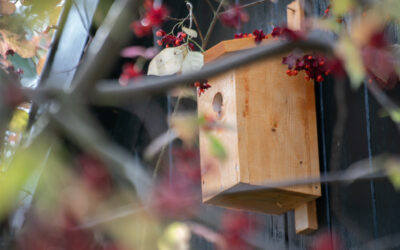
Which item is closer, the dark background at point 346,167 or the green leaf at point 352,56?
the green leaf at point 352,56

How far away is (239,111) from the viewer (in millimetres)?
2422

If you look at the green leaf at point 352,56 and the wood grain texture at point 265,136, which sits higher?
the green leaf at point 352,56

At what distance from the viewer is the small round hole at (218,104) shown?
101 inches

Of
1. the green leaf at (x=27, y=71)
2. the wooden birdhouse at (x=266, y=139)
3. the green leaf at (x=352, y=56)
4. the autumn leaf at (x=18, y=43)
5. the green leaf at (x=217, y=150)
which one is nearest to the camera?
the green leaf at (x=352, y=56)

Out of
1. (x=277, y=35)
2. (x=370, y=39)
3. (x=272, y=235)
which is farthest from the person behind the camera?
(x=272, y=235)

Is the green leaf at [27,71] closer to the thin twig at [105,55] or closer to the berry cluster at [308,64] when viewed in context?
the berry cluster at [308,64]

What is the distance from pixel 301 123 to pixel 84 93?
1742mm

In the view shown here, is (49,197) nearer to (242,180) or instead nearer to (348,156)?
(242,180)

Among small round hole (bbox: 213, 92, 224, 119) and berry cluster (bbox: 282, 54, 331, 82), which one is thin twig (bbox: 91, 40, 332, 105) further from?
small round hole (bbox: 213, 92, 224, 119)

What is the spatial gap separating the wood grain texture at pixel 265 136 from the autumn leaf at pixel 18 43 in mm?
604

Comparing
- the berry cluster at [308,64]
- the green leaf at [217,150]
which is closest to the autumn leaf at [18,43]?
the berry cluster at [308,64]

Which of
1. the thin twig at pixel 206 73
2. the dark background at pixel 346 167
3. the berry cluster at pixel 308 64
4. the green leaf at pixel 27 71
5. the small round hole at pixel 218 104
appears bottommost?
the dark background at pixel 346 167

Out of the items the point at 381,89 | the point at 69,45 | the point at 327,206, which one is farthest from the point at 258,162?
the point at 69,45

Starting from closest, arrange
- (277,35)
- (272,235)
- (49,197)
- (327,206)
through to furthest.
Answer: (49,197)
(277,35)
(327,206)
(272,235)
